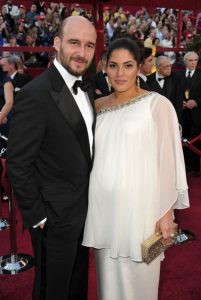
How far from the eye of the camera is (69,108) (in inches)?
81.1

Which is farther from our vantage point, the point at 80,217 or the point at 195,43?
the point at 195,43

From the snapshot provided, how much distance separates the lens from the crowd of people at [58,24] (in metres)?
10.7

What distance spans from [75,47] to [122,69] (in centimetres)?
27

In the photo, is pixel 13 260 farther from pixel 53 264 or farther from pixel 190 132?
pixel 190 132

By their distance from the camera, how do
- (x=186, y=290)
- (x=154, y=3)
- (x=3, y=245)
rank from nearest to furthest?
1. (x=186, y=290)
2. (x=3, y=245)
3. (x=154, y=3)

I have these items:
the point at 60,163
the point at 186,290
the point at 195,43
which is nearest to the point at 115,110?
the point at 60,163

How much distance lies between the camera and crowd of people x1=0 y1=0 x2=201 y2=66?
1070 centimetres

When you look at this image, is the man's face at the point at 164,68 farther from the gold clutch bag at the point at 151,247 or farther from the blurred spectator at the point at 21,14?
the blurred spectator at the point at 21,14

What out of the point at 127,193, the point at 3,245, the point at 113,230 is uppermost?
the point at 127,193

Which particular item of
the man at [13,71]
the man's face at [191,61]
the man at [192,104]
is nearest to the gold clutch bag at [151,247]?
the man at [13,71]

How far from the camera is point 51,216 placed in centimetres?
211

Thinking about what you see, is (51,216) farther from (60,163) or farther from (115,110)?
(115,110)

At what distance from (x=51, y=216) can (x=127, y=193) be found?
391mm

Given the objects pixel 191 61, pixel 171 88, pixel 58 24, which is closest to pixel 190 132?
pixel 191 61
